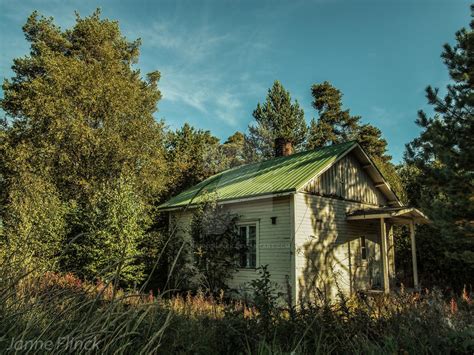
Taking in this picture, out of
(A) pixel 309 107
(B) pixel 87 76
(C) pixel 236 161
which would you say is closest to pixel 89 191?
(B) pixel 87 76

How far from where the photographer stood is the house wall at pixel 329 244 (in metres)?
10.3

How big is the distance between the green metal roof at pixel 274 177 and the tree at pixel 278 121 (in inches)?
693

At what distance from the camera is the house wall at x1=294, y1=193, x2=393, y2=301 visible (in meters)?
10.3

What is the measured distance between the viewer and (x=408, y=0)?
890 cm

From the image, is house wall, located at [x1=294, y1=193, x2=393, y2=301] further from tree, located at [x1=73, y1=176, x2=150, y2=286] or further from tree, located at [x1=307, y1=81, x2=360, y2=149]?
tree, located at [x1=307, y1=81, x2=360, y2=149]

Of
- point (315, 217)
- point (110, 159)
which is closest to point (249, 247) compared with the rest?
point (315, 217)

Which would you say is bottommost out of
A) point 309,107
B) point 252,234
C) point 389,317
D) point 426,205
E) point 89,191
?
point 389,317

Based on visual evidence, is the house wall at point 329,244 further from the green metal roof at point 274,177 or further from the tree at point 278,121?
the tree at point 278,121

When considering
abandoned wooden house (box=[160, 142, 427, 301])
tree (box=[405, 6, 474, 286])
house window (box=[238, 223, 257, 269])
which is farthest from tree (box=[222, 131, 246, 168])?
tree (box=[405, 6, 474, 286])

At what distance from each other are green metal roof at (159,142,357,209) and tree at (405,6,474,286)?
9.72ft

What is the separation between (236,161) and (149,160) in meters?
18.9

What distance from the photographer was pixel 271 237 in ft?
35.4

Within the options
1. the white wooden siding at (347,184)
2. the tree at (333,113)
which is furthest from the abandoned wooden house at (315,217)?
the tree at (333,113)

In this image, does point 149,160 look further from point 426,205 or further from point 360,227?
point 426,205
